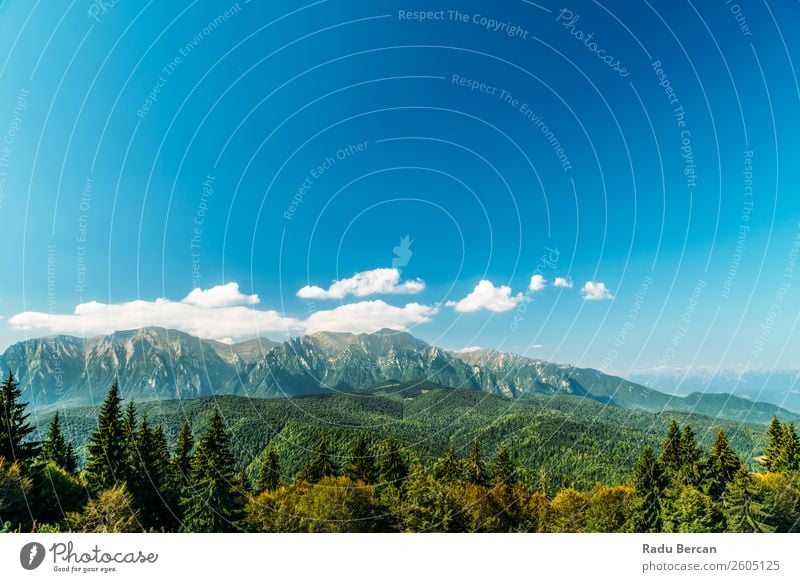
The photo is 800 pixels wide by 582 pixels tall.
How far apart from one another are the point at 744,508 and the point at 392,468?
81.4 ft

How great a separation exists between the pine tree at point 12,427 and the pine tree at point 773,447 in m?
54.6

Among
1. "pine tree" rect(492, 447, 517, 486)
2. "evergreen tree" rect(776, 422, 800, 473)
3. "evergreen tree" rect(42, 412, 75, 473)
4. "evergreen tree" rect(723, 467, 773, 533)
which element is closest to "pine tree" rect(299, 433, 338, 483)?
"pine tree" rect(492, 447, 517, 486)

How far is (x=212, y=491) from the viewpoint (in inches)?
1145

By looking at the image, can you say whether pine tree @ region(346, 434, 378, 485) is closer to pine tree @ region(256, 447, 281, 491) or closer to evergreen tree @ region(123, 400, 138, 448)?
pine tree @ region(256, 447, 281, 491)

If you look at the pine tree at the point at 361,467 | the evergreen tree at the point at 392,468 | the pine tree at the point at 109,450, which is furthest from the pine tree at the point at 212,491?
the evergreen tree at the point at 392,468

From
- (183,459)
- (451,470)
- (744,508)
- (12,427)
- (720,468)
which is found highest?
(12,427)

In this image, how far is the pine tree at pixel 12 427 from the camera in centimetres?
2489

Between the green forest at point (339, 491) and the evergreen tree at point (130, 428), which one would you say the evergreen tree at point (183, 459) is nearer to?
the green forest at point (339, 491)

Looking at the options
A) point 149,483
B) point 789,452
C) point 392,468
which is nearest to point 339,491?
point 392,468

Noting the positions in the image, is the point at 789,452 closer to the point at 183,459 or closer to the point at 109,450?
the point at 183,459

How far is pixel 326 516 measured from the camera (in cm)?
3216

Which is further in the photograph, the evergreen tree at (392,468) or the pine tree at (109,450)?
the evergreen tree at (392,468)
